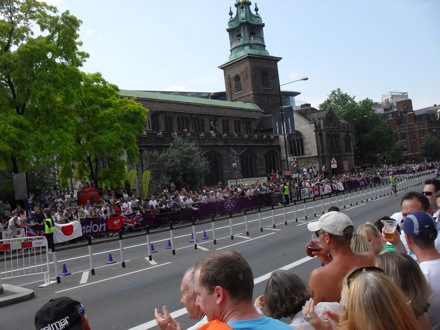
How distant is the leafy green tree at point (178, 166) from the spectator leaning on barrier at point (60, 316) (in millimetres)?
38154

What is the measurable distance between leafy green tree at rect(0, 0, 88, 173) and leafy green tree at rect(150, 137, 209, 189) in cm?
1679

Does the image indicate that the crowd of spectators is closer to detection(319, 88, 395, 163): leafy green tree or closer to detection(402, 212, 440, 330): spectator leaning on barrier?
detection(402, 212, 440, 330): spectator leaning on barrier

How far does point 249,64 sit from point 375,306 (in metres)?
75.4

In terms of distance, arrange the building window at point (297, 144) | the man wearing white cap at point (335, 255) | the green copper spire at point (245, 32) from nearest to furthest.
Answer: the man wearing white cap at point (335, 255)
the building window at point (297, 144)
the green copper spire at point (245, 32)

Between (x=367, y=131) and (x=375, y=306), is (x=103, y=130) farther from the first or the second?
(x=367, y=131)

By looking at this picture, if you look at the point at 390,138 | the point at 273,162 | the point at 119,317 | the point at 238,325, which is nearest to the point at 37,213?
the point at 119,317

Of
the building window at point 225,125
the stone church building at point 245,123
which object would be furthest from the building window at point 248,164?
the building window at point 225,125

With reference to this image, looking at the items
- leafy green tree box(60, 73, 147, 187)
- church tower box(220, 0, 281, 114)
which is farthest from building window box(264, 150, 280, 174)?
leafy green tree box(60, 73, 147, 187)

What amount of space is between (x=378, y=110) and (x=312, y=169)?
78161mm

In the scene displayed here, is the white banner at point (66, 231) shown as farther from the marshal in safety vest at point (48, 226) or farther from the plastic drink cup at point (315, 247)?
the plastic drink cup at point (315, 247)

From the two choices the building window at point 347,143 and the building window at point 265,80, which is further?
the building window at point 347,143

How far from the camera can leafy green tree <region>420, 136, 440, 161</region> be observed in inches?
4158

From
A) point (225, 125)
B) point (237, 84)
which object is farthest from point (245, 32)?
point (225, 125)

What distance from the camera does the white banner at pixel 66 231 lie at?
18.2m
